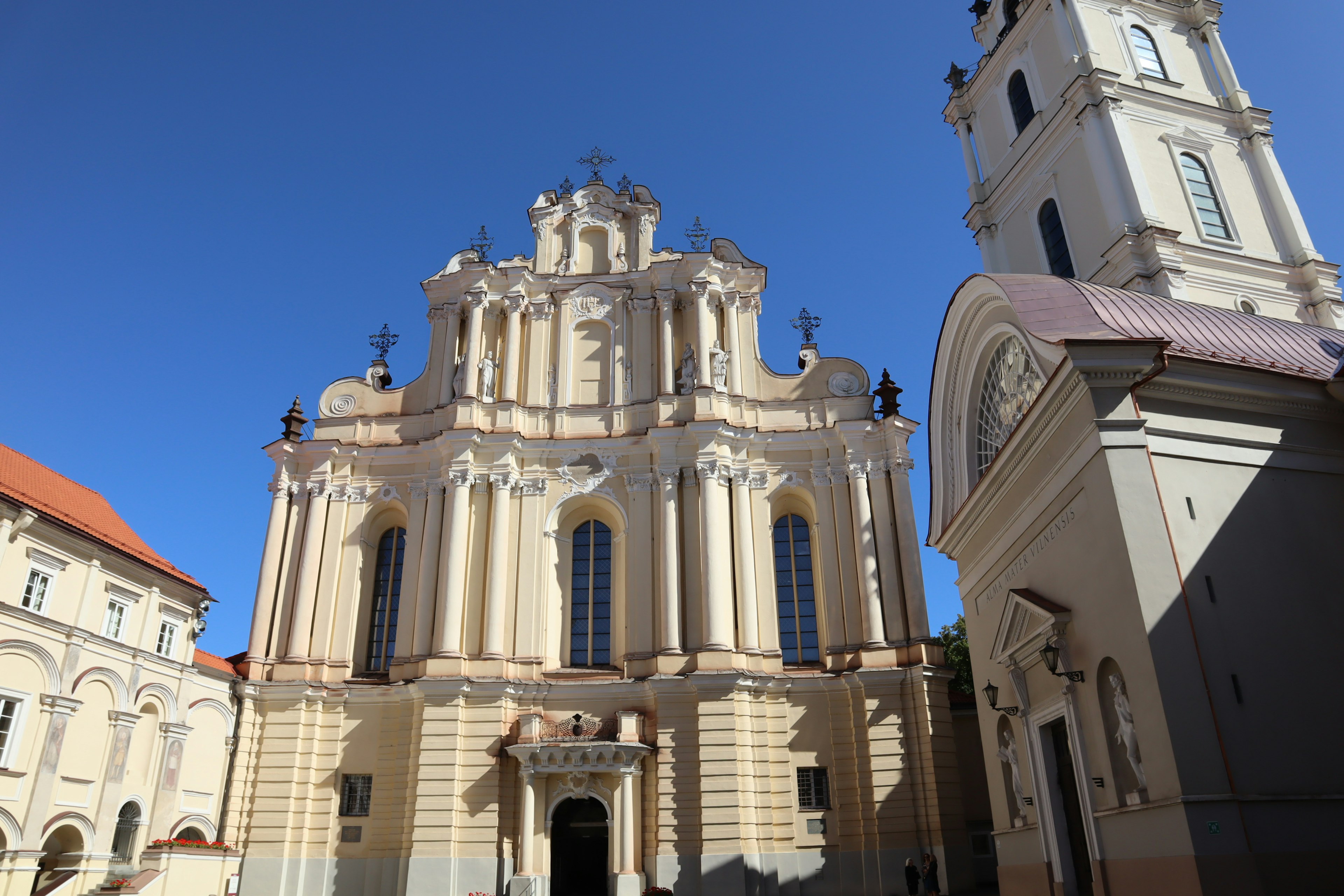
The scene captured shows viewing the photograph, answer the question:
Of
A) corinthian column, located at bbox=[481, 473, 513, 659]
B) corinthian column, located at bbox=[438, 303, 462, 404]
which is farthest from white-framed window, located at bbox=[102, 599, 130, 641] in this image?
corinthian column, located at bbox=[438, 303, 462, 404]

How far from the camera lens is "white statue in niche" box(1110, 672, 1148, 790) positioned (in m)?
10.6

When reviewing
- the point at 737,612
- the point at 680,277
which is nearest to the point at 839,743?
the point at 737,612

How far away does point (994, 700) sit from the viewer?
1539 centimetres

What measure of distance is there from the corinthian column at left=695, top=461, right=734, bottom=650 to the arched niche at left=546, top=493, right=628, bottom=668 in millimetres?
2629

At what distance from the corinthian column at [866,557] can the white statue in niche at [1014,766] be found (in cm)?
1016

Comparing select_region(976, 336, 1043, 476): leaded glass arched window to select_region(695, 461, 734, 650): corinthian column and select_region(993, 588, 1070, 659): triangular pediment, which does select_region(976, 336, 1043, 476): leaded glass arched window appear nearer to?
select_region(993, 588, 1070, 659): triangular pediment

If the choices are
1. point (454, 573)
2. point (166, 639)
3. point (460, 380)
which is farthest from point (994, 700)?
point (166, 639)

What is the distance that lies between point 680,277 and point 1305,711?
23.2 m

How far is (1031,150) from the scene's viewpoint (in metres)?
27.1

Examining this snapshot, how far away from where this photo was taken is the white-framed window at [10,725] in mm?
18609

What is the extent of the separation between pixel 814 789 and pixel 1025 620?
12757 millimetres

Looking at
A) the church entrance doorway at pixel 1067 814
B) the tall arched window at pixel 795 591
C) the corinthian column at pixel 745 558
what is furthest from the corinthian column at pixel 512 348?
the church entrance doorway at pixel 1067 814

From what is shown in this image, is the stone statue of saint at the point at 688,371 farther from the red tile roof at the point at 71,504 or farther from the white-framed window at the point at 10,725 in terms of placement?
the white-framed window at the point at 10,725

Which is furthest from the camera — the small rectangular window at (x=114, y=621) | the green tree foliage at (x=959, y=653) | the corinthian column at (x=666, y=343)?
the green tree foliage at (x=959, y=653)
